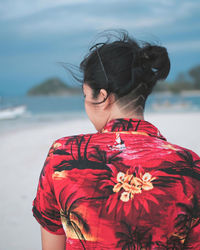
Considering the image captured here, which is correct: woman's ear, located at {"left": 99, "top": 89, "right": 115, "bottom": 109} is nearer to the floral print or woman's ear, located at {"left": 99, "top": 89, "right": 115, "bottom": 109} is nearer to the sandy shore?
the floral print

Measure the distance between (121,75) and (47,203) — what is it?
44cm

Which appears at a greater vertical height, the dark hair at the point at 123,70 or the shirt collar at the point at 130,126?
the dark hair at the point at 123,70

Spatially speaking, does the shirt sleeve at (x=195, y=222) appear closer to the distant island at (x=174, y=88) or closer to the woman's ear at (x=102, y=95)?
the woman's ear at (x=102, y=95)

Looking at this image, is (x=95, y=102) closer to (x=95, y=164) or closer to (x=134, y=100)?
(x=134, y=100)

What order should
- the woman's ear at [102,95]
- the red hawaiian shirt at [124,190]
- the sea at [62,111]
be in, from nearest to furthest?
the red hawaiian shirt at [124,190] → the woman's ear at [102,95] → the sea at [62,111]

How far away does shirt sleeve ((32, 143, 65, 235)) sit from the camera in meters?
0.93

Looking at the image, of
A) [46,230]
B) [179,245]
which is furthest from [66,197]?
[179,245]

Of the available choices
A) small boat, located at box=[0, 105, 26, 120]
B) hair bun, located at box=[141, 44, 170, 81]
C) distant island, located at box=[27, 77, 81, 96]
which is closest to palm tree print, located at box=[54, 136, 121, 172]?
hair bun, located at box=[141, 44, 170, 81]

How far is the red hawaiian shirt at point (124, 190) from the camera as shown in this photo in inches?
34.1

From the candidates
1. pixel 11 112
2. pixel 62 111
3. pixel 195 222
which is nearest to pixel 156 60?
pixel 195 222

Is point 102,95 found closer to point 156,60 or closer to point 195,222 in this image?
point 156,60

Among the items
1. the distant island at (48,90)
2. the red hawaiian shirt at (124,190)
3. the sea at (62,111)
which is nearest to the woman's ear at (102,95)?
the red hawaiian shirt at (124,190)

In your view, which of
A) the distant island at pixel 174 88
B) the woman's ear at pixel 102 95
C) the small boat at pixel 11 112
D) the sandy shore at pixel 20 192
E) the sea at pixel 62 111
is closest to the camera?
the woman's ear at pixel 102 95

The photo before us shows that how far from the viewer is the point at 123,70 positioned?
3.10 ft
